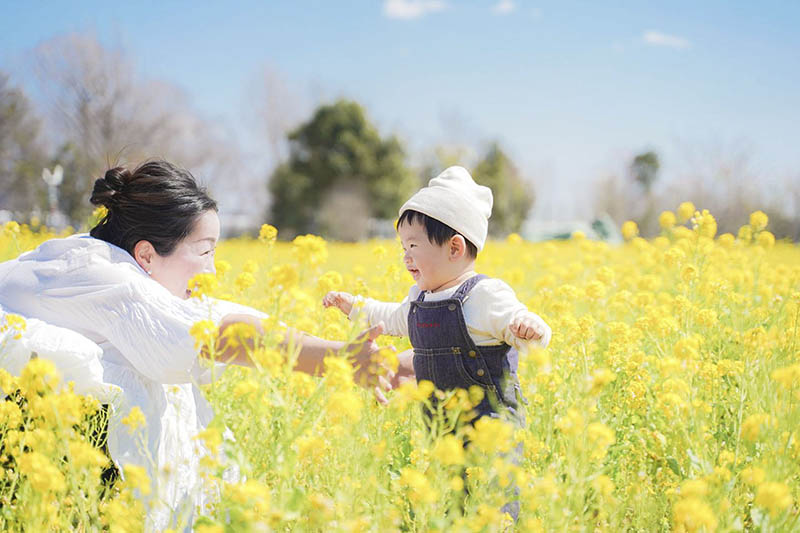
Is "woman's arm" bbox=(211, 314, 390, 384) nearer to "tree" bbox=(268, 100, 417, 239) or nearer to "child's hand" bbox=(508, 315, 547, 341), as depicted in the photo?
"child's hand" bbox=(508, 315, 547, 341)

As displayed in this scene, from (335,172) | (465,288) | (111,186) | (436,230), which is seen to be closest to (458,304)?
(465,288)

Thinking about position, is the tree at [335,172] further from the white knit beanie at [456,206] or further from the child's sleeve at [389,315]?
the white knit beanie at [456,206]

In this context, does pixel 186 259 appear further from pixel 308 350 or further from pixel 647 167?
pixel 647 167

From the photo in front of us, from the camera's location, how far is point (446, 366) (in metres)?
2.30

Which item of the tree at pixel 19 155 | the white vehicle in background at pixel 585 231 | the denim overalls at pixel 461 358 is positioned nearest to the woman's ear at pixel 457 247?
the denim overalls at pixel 461 358

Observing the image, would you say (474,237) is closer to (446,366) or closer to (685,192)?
(446,366)

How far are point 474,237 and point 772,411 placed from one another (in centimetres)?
110

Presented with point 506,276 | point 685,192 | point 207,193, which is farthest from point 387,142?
point 207,193

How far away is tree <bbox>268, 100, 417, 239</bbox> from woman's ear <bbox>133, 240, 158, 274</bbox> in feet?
73.9

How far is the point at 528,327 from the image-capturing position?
202cm

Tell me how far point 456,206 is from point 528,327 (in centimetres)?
56

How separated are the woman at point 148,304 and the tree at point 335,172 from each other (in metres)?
22.5

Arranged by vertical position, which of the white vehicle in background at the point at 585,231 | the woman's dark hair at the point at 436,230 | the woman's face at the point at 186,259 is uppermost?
the woman's dark hair at the point at 436,230

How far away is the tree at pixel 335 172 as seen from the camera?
2547cm
